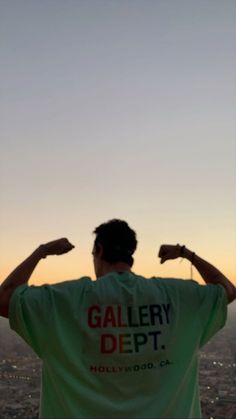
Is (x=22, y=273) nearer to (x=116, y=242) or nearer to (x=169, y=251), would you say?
(x=116, y=242)

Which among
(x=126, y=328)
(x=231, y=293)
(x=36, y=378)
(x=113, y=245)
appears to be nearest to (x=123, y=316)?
(x=126, y=328)

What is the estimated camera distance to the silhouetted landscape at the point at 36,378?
1231cm

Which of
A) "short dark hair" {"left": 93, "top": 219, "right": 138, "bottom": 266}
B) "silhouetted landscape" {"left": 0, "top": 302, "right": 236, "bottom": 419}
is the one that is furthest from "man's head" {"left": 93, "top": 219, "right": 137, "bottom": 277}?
"silhouetted landscape" {"left": 0, "top": 302, "right": 236, "bottom": 419}

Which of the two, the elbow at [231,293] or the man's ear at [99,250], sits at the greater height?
the man's ear at [99,250]

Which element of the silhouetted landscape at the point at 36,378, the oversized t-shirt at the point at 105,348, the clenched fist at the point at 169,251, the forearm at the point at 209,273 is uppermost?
the clenched fist at the point at 169,251

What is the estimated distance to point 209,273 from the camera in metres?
1.26

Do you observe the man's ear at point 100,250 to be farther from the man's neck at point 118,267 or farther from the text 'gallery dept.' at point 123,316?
the text 'gallery dept.' at point 123,316

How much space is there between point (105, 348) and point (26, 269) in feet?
0.82

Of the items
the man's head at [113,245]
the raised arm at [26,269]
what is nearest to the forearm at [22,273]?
the raised arm at [26,269]

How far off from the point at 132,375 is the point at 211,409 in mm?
12215

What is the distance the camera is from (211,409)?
12328 millimetres

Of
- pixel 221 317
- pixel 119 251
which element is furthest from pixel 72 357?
pixel 221 317

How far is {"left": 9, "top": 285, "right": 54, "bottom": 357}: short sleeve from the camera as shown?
1071mm

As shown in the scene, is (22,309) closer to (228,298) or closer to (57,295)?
(57,295)
